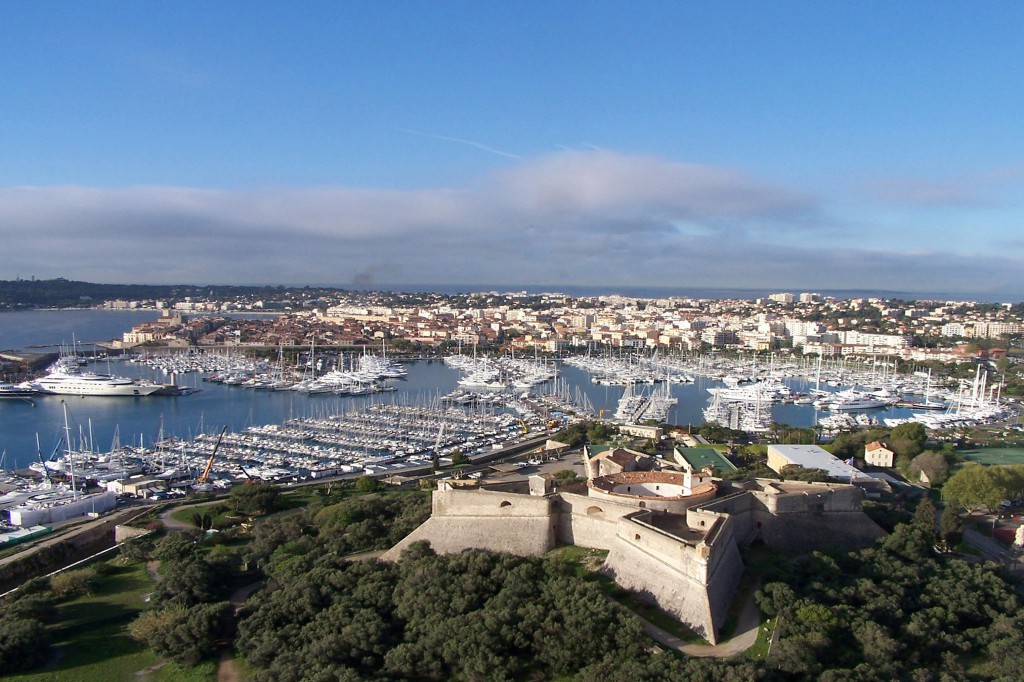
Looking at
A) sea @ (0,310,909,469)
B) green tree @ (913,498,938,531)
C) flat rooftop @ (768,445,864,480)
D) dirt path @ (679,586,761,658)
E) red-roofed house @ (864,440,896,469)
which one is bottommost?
sea @ (0,310,909,469)

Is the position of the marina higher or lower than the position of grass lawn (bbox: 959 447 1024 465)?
lower

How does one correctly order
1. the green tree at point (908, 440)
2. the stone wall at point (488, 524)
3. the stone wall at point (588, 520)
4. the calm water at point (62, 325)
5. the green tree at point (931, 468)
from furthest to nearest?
the calm water at point (62, 325) < the green tree at point (908, 440) < the green tree at point (931, 468) < the stone wall at point (488, 524) < the stone wall at point (588, 520)

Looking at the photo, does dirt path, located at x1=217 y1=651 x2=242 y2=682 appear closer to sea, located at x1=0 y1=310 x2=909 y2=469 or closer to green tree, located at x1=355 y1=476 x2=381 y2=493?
green tree, located at x1=355 y1=476 x2=381 y2=493

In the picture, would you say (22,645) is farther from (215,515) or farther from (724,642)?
(724,642)

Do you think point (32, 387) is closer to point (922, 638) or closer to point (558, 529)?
point (558, 529)

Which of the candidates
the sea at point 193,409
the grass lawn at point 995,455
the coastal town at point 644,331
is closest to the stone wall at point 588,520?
the grass lawn at point 995,455

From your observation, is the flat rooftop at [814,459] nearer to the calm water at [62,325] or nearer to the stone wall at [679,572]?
the stone wall at [679,572]

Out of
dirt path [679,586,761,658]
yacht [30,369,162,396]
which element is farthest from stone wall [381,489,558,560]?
yacht [30,369,162,396]
